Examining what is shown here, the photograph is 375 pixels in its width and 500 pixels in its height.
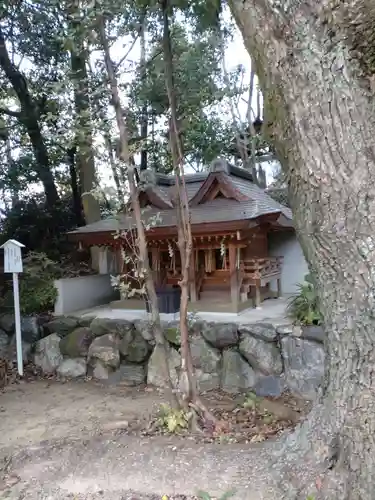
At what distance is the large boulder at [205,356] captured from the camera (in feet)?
15.2

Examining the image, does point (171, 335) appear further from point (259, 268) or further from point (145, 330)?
point (259, 268)

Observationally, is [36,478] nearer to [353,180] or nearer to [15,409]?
[15,409]

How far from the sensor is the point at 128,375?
4.89m

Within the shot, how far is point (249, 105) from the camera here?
10430mm

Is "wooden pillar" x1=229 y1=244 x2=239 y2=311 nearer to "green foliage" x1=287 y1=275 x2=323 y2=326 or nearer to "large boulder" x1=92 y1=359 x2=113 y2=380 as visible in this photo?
"green foliage" x1=287 y1=275 x2=323 y2=326

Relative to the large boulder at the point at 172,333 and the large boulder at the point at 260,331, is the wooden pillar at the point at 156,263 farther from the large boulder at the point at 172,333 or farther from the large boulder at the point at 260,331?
the large boulder at the point at 260,331

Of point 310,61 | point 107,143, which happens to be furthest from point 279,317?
point 310,61

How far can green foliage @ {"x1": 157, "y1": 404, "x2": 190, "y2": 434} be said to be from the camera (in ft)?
10.2

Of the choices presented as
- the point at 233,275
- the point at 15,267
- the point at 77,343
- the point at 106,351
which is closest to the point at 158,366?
the point at 106,351

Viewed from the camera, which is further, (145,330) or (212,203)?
(212,203)

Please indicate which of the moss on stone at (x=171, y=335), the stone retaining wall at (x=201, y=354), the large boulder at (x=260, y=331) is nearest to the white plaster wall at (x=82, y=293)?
the stone retaining wall at (x=201, y=354)

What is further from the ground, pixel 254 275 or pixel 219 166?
pixel 219 166

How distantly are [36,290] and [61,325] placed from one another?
824 mm

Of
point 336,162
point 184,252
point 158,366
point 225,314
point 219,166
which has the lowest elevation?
point 158,366
